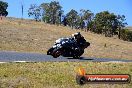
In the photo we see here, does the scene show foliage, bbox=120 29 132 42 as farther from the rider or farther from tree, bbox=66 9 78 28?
the rider

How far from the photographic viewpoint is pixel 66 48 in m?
23.7

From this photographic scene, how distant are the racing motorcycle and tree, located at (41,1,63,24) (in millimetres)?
121831

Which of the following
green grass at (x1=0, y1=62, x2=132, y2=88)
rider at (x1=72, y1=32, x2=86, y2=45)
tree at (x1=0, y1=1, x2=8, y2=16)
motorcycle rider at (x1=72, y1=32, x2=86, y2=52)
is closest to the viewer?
green grass at (x1=0, y1=62, x2=132, y2=88)

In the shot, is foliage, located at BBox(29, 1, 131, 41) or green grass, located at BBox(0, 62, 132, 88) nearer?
green grass, located at BBox(0, 62, 132, 88)

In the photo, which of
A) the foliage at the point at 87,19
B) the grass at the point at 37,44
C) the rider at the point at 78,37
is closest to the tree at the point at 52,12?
the foliage at the point at 87,19

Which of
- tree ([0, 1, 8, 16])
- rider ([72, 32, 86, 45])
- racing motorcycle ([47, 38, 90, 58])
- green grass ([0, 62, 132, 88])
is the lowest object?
green grass ([0, 62, 132, 88])

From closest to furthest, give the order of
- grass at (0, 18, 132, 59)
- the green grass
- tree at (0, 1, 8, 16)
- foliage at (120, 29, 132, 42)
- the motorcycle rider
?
the green grass, the motorcycle rider, grass at (0, 18, 132, 59), foliage at (120, 29, 132, 42), tree at (0, 1, 8, 16)

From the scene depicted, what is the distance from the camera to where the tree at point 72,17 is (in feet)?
487

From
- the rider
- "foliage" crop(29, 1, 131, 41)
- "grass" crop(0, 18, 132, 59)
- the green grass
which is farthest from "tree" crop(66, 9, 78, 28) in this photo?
the green grass

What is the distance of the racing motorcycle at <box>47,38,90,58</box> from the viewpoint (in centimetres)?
2323

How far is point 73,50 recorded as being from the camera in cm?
2402

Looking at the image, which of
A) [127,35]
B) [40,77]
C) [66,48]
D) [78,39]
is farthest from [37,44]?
[127,35]

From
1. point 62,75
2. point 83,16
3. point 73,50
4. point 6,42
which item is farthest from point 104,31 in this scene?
point 62,75

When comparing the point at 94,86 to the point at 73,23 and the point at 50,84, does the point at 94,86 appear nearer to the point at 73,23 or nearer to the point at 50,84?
the point at 50,84
